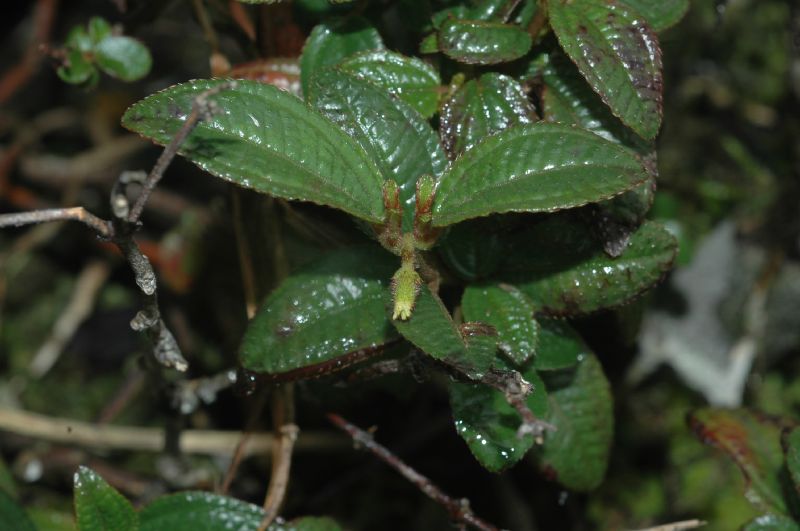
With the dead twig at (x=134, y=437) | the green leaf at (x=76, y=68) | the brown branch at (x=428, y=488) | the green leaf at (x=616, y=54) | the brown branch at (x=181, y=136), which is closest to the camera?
the brown branch at (x=181, y=136)

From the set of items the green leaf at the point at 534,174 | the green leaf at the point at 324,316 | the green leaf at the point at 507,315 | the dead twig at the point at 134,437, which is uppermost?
the green leaf at the point at 534,174

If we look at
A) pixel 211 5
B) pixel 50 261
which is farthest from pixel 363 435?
pixel 50 261

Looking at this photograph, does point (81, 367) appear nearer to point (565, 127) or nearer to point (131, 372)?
point (131, 372)

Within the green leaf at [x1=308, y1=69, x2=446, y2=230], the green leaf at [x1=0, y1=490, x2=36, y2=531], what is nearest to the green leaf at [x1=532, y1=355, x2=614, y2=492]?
the green leaf at [x1=308, y1=69, x2=446, y2=230]

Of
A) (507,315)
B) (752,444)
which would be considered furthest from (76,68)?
(752,444)

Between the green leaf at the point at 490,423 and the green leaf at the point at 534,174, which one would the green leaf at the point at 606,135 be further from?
the green leaf at the point at 490,423

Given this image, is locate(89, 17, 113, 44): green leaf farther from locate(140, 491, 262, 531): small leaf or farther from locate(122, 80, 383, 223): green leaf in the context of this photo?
locate(140, 491, 262, 531): small leaf

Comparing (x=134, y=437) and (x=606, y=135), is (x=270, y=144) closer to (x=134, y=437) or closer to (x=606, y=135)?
(x=606, y=135)

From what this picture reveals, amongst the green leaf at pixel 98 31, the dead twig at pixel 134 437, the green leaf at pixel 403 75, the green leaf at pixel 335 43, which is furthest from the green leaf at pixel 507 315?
the green leaf at pixel 98 31
